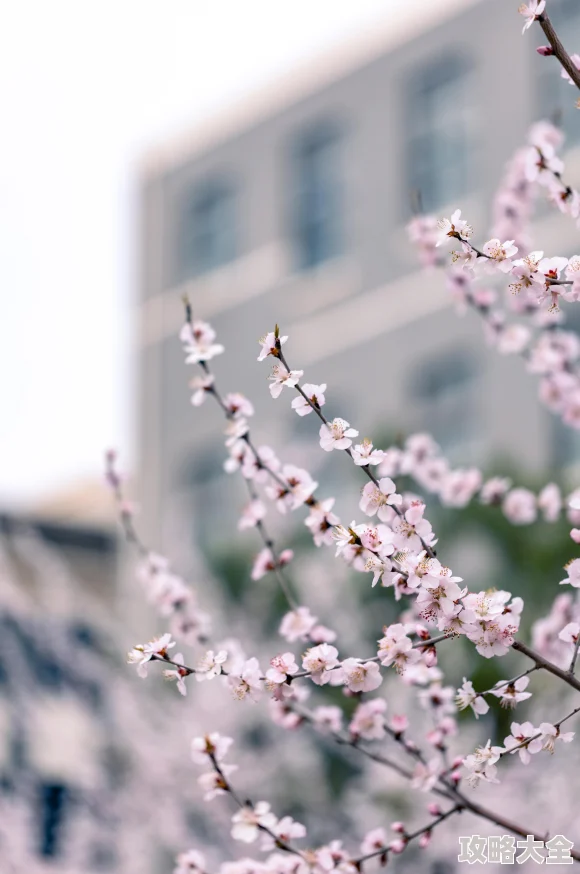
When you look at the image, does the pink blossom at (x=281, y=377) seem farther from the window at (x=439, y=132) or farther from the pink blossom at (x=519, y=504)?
the window at (x=439, y=132)

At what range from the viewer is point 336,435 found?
7.39ft

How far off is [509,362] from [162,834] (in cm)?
732

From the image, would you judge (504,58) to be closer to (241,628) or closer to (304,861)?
(241,628)

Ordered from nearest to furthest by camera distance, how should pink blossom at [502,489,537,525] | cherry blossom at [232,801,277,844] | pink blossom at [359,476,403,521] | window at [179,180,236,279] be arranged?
pink blossom at [359,476,403,521] < cherry blossom at [232,801,277,844] < pink blossom at [502,489,537,525] < window at [179,180,236,279]

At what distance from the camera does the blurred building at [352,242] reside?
1345cm

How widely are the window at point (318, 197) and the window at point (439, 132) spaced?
1.23m

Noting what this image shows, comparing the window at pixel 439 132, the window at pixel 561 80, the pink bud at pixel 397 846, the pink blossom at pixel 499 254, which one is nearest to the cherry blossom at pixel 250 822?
the pink bud at pixel 397 846

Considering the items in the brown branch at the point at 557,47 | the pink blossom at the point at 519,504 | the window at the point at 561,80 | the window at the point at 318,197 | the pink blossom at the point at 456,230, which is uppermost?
the window at the point at 318,197

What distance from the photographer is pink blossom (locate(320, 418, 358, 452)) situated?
223cm

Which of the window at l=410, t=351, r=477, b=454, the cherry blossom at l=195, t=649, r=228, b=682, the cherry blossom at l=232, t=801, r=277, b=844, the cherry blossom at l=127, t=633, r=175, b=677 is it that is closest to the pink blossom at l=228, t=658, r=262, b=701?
the cherry blossom at l=195, t=649, r=228, b=682

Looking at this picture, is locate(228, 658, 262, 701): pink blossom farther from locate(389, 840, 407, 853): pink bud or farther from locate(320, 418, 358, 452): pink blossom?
locate(389, 840, 407, 853): pink bud

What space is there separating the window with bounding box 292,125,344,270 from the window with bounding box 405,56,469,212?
123 centimetres

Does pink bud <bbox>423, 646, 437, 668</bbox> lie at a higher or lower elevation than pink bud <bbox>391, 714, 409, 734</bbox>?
lower

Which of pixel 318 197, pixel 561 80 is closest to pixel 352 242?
pixel 318 197
